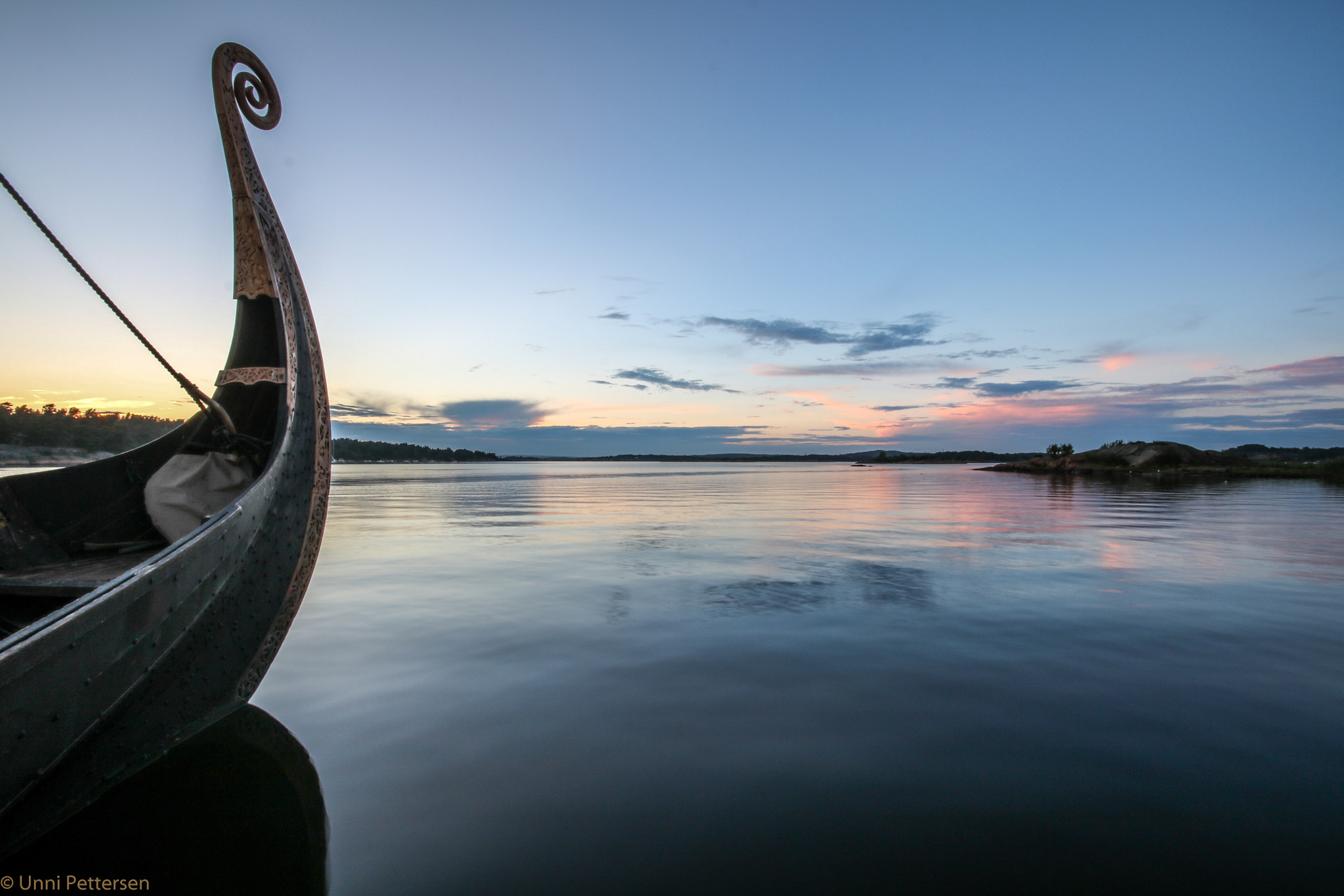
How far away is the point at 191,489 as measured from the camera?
5211mm

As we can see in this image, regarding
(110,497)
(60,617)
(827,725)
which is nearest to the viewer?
(60,617)

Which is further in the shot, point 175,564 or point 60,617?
point 175,564

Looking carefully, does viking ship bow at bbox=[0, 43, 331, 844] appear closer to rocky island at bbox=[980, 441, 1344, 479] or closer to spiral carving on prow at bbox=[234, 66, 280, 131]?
spiral carving on prow at bbox=[234, 66, 280, 131]

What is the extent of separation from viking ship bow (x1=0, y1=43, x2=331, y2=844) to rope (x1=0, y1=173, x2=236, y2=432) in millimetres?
200

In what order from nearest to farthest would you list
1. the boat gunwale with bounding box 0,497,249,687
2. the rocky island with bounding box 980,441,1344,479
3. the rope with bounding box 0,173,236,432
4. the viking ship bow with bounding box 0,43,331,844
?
1. the boat gunwale with bounding box 0,497,249,687
2. the viking ship bow with bounding box 0,43,331,844
3. the rope with bounding box 0,173,236,432
4. the rocky island with bounding box 980,441,1344,479

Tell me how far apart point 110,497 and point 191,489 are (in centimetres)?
106

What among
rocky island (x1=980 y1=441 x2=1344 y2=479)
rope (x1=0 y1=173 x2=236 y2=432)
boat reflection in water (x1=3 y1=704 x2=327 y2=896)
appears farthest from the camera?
rocky island (x1=980 y1=441 x2=1344 y2=479)

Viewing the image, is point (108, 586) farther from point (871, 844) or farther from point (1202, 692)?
point (1202, 692)

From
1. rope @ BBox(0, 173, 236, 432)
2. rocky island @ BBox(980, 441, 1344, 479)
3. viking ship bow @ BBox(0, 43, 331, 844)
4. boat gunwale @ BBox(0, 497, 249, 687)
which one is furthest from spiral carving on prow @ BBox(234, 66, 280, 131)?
rocky island @ BBox(980, 441, 1344, 479)

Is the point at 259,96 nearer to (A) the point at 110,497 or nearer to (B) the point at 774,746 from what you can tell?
(A) the point at 110,497

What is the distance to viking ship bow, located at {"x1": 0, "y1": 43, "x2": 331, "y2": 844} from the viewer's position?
8.93 ft

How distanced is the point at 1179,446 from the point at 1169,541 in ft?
162

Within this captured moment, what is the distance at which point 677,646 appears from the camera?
6375 millimetres

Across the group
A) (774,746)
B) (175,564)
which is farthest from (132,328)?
(774,746)
